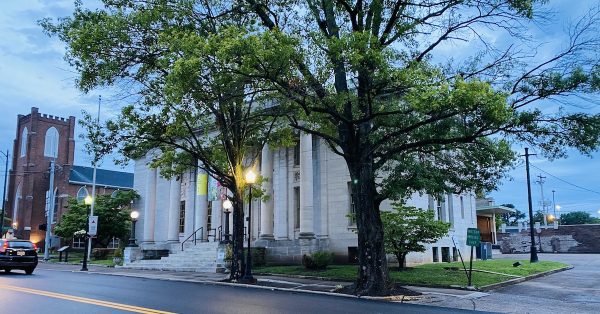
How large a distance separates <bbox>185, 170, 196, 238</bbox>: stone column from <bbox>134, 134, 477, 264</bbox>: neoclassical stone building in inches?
3.6

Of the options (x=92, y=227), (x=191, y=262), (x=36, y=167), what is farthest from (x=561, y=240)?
(x=36, y=167)

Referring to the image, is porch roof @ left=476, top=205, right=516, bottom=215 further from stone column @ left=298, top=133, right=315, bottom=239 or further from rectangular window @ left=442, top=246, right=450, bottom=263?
stone column @ left=298, top=133, right=315, bottom=239

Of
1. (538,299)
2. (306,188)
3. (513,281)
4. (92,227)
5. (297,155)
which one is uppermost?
(297,155)

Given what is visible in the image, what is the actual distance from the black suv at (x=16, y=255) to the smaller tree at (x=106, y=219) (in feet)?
67.9

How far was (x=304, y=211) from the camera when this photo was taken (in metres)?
29.0

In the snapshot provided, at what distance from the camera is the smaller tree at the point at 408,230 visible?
22078 mm

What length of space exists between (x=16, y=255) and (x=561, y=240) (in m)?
52.3

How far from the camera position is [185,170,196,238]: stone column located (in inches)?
1491

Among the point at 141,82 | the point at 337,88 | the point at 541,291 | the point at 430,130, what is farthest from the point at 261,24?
the point at 541,291

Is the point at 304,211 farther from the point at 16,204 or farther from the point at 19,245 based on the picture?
the point at 16,204

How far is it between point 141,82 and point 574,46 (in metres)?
16.8

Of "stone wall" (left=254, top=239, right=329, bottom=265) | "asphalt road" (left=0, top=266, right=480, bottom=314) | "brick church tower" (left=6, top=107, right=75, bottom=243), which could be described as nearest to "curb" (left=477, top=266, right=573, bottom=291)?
"asphalt road" (left=0, top=266, right=480, bottom=314)

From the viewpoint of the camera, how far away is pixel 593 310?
12.8 m

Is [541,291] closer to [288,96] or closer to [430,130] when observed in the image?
[430,130]
